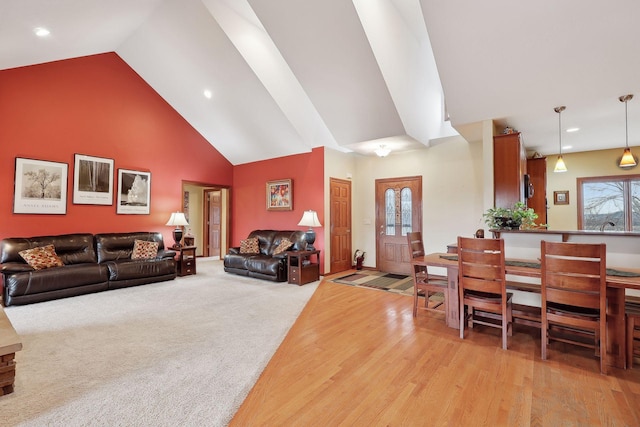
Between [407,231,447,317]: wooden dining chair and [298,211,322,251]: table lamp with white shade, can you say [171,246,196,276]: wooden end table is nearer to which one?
[298,211,322,251]: table lamp with white shade

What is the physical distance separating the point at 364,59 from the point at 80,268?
5195 mm

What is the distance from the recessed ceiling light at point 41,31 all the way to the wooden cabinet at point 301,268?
469cm

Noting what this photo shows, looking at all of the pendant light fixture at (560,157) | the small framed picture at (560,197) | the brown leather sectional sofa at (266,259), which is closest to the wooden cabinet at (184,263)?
the brown leather sectional sofa at (266,259)

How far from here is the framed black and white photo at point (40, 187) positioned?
476 cm

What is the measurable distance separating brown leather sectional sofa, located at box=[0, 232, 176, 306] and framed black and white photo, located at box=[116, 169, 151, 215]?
0.61 metres

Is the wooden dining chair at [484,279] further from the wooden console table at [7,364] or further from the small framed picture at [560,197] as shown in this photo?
the small framed picture at [560,197]

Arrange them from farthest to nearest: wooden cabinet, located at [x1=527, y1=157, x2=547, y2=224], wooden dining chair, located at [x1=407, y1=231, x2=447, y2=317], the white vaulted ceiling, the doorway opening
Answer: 1. the doorway opening
2. wooden cabinet, located at [x1=527, y1=157, x2=547, y2=224]
3. wooden dining chair, located at [x1=407, y1=231, x2=447, y2=317]
4. the white vaulted ceiling

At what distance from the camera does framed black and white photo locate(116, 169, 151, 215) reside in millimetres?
5938

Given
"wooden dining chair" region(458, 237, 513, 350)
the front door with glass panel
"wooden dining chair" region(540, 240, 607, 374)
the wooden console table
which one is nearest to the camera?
the wooden console table

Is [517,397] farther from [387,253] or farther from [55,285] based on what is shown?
[55,285]

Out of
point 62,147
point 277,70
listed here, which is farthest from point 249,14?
point 62,147

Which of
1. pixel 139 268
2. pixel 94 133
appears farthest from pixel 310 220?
pixel 94 133

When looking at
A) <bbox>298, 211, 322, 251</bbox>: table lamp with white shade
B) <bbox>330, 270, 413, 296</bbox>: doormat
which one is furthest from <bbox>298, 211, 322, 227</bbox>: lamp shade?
<bbox>330, 270, 413, 296</bbox>: doormat

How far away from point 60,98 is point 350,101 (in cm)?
500
